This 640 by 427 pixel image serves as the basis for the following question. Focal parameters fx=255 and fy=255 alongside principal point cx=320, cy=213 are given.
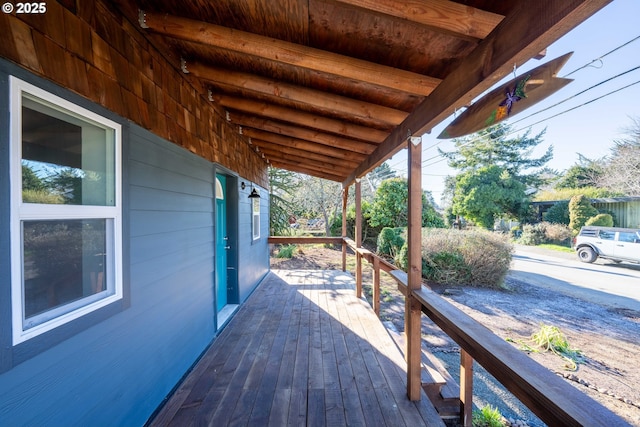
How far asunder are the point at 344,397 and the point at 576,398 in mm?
1606

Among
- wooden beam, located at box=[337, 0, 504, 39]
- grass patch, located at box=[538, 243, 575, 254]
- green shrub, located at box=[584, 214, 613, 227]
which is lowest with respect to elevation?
grass patch, located at box=[538, 243, 575, 254]

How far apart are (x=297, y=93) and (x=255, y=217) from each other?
349 centimetres

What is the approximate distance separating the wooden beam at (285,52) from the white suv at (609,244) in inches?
399

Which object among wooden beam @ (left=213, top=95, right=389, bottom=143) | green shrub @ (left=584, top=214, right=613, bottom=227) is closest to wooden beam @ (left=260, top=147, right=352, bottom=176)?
wooden beam @ (left=213, top=95, right=389, bottom=143)

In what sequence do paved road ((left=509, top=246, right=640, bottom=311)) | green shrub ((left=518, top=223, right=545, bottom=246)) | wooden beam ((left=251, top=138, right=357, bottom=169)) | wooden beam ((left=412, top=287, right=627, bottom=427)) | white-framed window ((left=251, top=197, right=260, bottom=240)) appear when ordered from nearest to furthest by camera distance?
wooden beam ((left=412, top=287, right=627, bottom=427))
wooden beam ((left=251, top=138, right=357, bottom=169))
white-framed window ((left=251, top=197, right=260, bottom=240))
paved road ((left=509, top=246, right=640, bottom=311))
green shrub ((left=518, top=223, right=545, bottom=246))

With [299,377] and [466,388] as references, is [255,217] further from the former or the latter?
[466,388]

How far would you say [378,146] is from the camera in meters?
3.04

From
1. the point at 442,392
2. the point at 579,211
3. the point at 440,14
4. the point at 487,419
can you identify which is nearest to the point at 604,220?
the point at 579,211

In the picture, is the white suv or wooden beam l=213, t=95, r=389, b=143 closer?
wooden beam l=213, t=95, r=389, b=143

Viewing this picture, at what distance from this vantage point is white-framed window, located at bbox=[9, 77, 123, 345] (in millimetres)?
1009

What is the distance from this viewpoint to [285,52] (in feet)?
5.43

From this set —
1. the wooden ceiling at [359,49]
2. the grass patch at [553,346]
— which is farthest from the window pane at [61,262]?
the grass patch at [553,346]

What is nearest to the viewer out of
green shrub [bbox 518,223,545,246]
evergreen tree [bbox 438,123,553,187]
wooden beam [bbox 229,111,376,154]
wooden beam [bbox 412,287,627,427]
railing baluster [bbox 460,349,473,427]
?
wooden beam [bbox 412,287,627,427]

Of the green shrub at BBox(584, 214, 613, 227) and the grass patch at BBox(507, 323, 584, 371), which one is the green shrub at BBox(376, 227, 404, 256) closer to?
the grass patch at BBox(507, 323, 584, 371)
